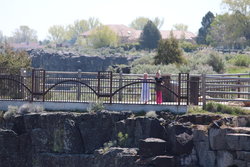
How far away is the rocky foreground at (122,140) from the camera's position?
23.1 meters

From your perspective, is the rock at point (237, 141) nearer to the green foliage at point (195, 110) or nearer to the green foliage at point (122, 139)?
the green foliage at point (195, 110)

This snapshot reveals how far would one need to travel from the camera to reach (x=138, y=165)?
77.7ft

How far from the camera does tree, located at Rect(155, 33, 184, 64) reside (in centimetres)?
5022

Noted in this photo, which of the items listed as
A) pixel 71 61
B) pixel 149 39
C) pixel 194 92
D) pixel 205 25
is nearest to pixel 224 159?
pixel 194 92

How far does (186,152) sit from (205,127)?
0.99 meters

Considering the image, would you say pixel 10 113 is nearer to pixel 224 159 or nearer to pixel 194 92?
pixel 194 92

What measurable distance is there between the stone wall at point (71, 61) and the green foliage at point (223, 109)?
5230cm

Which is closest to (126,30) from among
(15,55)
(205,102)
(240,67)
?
(240,67)

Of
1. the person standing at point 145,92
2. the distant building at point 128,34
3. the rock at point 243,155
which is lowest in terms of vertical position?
the rock at point 243,155

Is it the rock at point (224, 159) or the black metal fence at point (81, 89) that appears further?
the black metal fence at point (81, 89)

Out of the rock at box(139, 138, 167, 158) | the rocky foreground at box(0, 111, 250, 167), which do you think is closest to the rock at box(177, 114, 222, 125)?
the rocky foreground at box(0, 111, 250, 167)

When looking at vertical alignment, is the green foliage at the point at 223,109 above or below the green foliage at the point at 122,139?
above

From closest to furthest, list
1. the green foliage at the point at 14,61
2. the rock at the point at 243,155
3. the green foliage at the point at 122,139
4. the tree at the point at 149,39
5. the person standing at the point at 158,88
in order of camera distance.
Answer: the rock at the point at 243,155, the green foliage at the point at 122,139, the person standing at the point at 158,88, the green foliage at the point at 14,61, the tree at the point at 149,39

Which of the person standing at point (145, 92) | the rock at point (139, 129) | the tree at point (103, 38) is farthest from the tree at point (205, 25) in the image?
the rock at point (139, 129)
